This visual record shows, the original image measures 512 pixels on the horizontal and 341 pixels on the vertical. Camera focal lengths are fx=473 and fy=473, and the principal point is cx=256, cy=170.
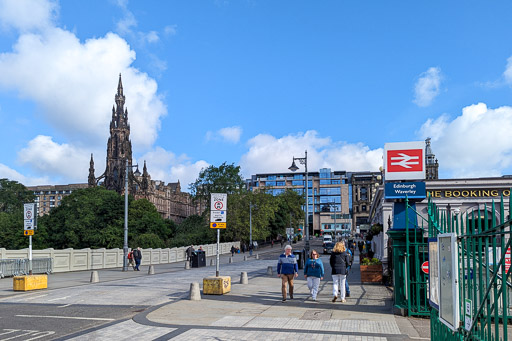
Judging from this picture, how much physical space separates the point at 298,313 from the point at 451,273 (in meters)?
7.62

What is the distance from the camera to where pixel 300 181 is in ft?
500

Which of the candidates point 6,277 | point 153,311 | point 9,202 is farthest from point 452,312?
point 9,202

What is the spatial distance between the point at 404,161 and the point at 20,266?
2075 centimetres

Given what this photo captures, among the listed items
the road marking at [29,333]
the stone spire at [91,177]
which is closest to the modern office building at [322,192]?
the stone spire at [91,177]

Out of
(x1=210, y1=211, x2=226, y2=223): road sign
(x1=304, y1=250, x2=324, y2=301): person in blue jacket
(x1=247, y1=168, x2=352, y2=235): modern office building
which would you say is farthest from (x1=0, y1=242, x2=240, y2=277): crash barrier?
(x1=247, y1=168, x2=352, y2=235): modern office building

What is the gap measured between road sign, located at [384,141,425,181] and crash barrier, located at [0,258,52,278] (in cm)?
1790

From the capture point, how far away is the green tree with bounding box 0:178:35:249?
254 ft

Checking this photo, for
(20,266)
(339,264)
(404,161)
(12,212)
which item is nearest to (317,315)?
(339,264)

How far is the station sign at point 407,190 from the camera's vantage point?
1205 cm

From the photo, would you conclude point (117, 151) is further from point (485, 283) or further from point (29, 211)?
point (485, 283)

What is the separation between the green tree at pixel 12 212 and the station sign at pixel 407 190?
3004 inches

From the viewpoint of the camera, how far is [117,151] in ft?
420

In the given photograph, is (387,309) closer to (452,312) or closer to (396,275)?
(396,275)

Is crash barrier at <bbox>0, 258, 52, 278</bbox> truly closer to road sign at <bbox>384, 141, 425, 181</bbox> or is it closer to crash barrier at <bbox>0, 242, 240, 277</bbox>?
crash barrier at <bbox>0, 242, 240, 277</bbox>
